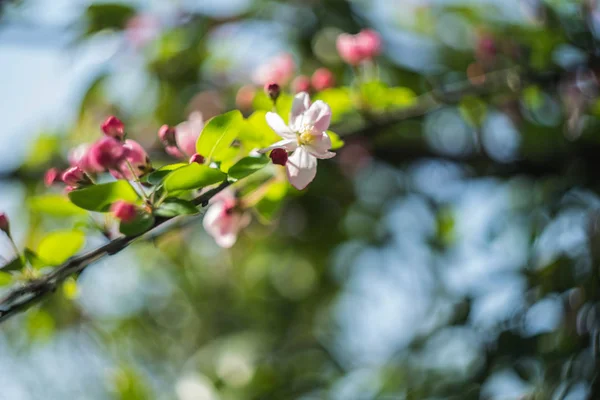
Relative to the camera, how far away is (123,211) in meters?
0.74

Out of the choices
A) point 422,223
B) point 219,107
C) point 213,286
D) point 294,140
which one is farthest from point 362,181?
point 294,140

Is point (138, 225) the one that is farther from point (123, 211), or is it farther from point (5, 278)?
point (5, 278)

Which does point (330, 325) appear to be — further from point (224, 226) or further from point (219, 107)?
point (224, 226)

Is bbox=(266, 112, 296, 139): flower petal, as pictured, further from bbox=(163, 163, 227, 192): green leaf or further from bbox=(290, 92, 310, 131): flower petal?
bbox=(163, 163, 227, 192): green leaf

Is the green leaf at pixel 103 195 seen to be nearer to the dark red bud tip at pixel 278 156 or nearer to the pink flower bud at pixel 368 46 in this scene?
the dark red bud tip at pixel 278 156

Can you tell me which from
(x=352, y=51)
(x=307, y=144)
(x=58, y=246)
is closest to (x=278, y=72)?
(x=352, y=51)

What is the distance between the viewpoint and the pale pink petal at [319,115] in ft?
2.72

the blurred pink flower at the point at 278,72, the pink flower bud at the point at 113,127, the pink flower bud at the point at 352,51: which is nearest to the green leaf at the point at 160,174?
the pink flower bud at the point at 113,127

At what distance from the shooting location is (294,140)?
0.84 m

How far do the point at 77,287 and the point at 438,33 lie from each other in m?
1.49

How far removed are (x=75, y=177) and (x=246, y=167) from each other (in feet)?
0.74

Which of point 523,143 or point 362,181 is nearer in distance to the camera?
point 523,143

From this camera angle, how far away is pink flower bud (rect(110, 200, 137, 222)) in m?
0.74

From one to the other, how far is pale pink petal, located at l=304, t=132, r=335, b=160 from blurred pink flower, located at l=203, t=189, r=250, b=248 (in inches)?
8.6
